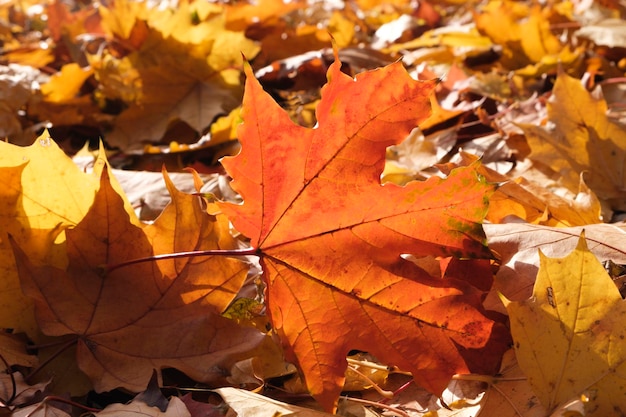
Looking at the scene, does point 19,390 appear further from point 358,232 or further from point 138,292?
point 358,232

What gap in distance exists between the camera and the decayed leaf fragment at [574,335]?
697mm

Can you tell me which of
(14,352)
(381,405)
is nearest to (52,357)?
(14,352)

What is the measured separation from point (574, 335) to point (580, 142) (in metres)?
0.64

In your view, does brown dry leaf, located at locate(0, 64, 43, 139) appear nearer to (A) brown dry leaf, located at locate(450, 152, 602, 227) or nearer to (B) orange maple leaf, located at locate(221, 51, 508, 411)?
(B) orange maple leaf, located at locate(221, 51, 508, 411)

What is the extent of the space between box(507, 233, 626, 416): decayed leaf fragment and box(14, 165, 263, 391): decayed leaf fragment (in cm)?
34

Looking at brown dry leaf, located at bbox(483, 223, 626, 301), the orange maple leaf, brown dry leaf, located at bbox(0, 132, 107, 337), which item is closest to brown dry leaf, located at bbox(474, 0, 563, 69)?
brown dry leaf, located at bbox(483, 223, 626, 301)

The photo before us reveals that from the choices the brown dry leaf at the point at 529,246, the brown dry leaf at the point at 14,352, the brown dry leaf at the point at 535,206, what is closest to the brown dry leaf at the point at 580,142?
the brown dry leaf at the point at 535,206

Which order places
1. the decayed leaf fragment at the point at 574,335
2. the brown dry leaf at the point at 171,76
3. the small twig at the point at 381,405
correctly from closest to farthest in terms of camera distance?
the decayed leaf fragment at the point at 574,335
the small twig at the point at 381,405
the brown dry leaf at the point at 171,76

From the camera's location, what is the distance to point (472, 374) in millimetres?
799

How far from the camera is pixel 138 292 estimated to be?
89 centimetres

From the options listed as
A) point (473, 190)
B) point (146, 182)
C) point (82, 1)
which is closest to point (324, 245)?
point (473, 190)

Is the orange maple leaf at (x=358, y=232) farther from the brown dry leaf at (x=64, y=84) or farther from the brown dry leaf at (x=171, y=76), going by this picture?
the brown dry leaf at (x=64, y=84)

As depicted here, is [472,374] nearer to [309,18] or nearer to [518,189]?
[518,189]

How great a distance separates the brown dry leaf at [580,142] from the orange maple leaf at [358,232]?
0.53 metres
